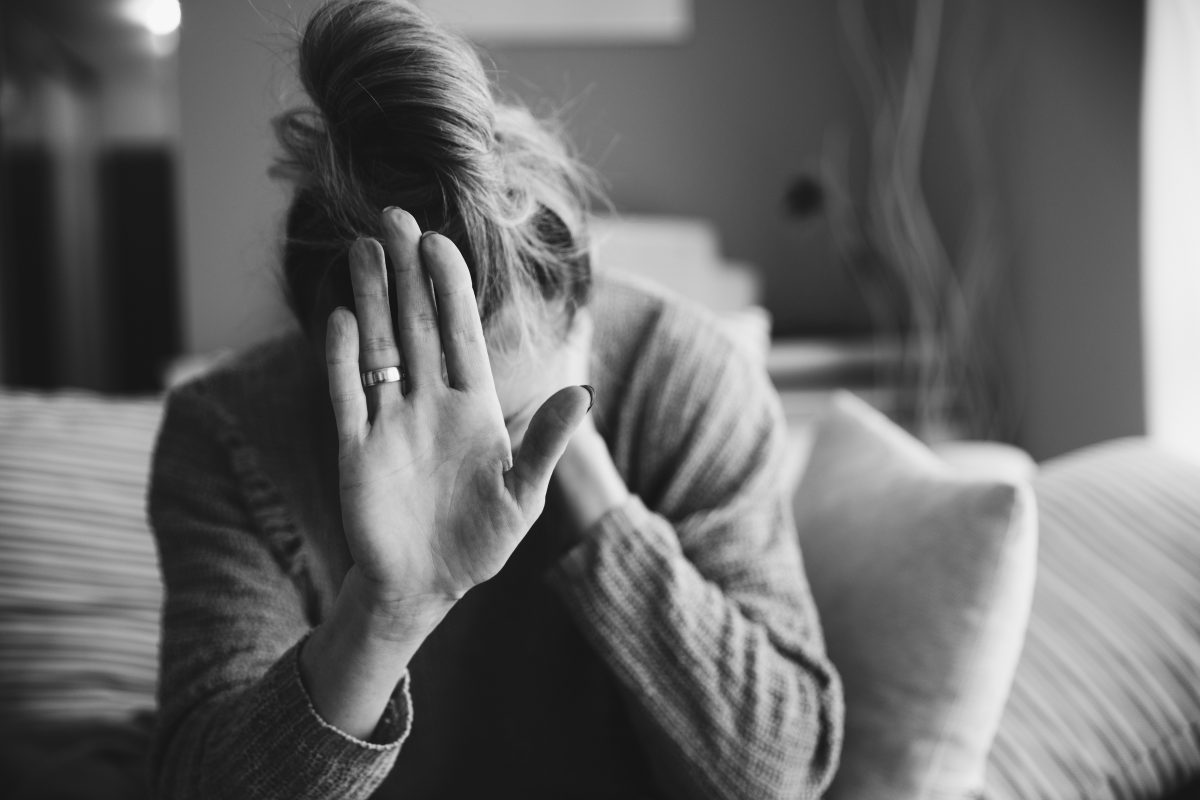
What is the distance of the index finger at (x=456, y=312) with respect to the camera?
1.60ft

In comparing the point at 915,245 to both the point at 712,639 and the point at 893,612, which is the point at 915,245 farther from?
the point at 712,639

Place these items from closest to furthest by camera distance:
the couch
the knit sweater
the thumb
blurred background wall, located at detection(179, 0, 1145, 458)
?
the thumb
the knit sweater
the couch
blurred background wall, located at detection(179, 0, 1145, 458)

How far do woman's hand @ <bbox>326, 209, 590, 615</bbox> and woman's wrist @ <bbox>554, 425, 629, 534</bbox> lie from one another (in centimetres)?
15

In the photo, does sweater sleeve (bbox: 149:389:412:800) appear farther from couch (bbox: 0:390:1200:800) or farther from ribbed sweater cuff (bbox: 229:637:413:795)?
couch (bbox: 0:390:1200:800)

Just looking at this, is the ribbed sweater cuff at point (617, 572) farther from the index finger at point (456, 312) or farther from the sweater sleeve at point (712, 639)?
the index finger at point (456, 312)

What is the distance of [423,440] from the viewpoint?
0.51 meters

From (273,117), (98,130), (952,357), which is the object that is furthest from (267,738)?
(98,130)

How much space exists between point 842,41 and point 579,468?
2.12 meters

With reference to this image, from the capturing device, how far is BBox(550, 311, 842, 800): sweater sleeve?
643 mm

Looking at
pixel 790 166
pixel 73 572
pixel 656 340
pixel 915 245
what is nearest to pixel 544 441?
pixel 656 340

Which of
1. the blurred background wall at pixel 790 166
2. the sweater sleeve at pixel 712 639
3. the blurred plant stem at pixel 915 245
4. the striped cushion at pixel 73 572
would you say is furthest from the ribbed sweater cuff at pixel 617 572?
the blurred plant stem at pixel 915 245

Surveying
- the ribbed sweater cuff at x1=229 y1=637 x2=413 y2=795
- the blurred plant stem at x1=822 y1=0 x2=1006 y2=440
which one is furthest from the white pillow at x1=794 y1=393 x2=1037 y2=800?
the blurred plant stem at x1=822 y1=0 x2=1006 y2=440

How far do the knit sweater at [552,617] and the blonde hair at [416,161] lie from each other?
18cm

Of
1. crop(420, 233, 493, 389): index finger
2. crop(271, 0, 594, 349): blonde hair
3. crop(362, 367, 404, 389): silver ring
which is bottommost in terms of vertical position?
crop(362, 367, 404, 389): silver ring
